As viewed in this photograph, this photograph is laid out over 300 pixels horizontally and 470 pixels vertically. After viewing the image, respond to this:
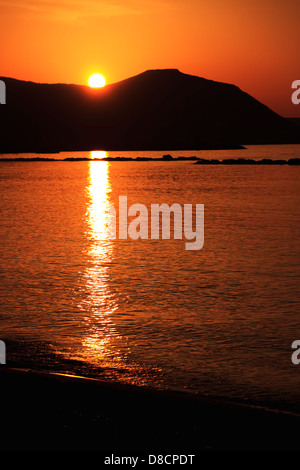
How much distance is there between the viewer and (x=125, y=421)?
5.08m

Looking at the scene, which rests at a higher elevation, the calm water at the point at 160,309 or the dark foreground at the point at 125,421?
the calm water at the point at 160,309

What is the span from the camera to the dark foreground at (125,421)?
479 centimetres

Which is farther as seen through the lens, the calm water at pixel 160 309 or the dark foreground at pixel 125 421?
the calm water at pixel 160 309

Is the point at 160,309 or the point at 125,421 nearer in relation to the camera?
the point at 125,421

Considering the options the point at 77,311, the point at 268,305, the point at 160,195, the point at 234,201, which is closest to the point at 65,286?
the point at 77,311

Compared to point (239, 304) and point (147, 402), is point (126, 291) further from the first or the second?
point (147, 402)

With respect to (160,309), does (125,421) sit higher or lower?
lower

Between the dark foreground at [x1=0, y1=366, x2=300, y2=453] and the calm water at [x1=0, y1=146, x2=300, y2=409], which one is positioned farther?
the calm water at [x1=0, y1=146, x2=300, y2=409]

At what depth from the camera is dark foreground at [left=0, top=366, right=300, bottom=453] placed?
188 inches

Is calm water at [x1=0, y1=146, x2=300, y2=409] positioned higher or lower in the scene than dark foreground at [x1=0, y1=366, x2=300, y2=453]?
higher
